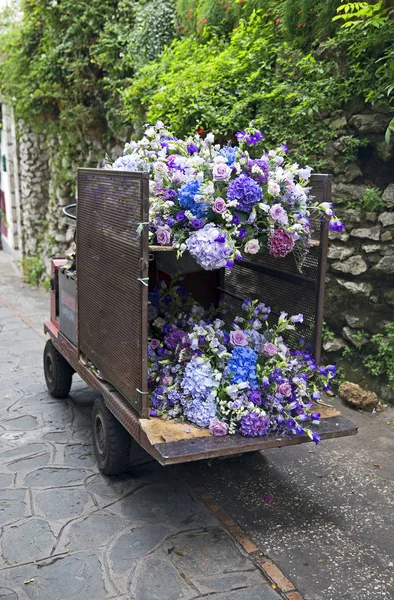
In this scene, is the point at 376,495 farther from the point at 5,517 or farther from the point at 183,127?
the point at 183,127

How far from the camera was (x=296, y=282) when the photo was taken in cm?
420

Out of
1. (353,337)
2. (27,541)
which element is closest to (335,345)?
(353,337)

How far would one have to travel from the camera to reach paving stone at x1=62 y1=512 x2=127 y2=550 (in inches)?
141

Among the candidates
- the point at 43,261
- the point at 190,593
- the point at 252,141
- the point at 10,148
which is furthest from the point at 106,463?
the point at 10,148

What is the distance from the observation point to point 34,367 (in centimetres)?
705

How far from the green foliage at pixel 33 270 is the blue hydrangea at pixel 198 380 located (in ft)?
30.4

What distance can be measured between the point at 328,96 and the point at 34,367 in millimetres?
4372

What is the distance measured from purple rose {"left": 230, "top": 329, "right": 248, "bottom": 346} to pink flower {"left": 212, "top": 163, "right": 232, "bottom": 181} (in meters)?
0.99

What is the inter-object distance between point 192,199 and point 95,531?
6.91 ft

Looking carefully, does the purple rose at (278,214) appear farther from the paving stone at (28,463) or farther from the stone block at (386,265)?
the paving stone at (28,463)

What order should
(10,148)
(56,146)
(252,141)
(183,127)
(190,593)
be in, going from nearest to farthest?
1. (190,593)
2. (252,141)
3. (183,127)
4. (56,146)
5. (10,148)

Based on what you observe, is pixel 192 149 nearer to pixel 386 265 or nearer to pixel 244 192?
pixel 244 192

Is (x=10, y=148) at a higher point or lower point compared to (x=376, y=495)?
higher

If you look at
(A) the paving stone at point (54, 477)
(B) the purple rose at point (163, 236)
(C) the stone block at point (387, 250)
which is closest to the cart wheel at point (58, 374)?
(A) the paving stone at point (54, 477)
